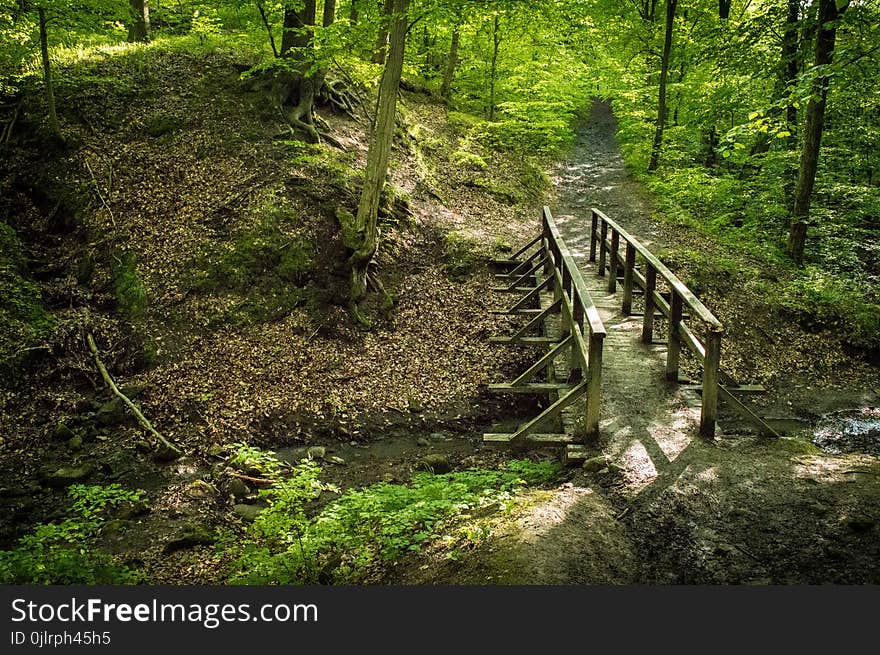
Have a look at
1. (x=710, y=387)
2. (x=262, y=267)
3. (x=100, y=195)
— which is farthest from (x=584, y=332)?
(x=100, y=195)

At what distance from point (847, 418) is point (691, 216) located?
8666mm

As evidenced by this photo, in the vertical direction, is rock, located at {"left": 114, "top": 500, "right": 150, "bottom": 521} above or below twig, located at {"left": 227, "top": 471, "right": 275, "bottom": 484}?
below

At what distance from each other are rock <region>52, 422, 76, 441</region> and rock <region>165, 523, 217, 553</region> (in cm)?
301

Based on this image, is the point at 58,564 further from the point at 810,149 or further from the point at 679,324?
the point at 810,149

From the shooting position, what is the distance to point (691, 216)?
52.1ft

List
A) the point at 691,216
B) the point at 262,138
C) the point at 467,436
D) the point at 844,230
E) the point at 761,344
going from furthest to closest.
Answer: the point at 691,216
the point at 844,230
the point at 262,138
the point at 761,344
the point at 467,436

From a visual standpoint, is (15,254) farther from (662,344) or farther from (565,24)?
(565,24)

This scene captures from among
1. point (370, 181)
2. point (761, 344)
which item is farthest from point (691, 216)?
point (370, 181)

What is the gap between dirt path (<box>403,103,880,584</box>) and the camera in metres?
4.16

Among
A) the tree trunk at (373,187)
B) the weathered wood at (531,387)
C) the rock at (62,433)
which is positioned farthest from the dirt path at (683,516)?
the rock at (62,433)

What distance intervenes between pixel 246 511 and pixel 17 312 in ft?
19.3

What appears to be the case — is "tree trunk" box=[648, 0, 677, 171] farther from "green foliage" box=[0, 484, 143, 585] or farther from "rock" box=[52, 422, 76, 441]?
"green foliage" box=[0, 484, 143, 585]

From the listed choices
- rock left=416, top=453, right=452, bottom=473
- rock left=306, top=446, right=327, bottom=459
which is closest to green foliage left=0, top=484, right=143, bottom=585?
rock left=306, top=446, right=327, bottom=459

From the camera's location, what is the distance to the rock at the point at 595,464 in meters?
5.86
